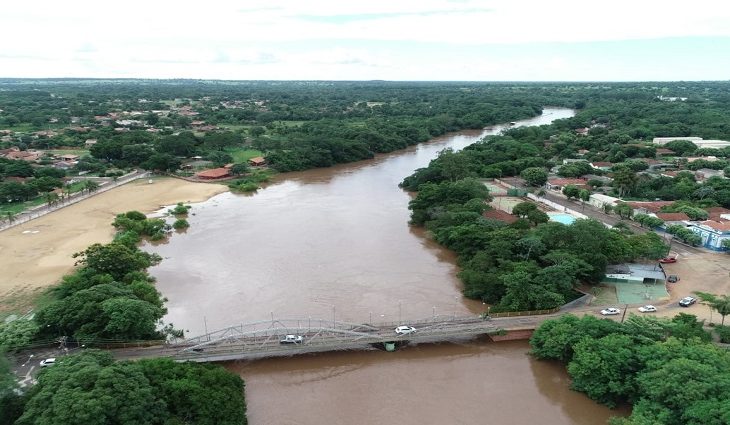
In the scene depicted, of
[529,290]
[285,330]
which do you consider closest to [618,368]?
[529,290]

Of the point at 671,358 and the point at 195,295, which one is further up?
the point at 671,358

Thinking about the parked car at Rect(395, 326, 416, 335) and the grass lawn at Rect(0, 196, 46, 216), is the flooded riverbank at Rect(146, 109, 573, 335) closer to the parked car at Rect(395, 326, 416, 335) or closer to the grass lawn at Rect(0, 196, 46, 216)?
the parked car at Rect(395, 326, 416, 335)

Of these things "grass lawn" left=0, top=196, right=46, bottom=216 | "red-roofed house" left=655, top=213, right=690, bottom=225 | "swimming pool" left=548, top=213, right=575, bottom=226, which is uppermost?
"red-roofed house" left=655, top=213, right=690, bottom=225

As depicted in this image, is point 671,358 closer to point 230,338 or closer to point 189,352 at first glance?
point 230,338

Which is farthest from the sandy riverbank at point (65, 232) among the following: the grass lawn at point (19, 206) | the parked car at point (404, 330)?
the parked car at point (404, 330)

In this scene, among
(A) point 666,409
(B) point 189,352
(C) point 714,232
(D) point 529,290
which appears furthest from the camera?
(C) point 714,232

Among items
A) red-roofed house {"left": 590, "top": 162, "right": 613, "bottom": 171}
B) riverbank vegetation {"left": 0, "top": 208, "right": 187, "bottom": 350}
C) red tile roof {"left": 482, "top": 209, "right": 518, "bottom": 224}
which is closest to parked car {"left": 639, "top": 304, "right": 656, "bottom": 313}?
red tile roof {"left": 482, "top": 209, "right": 518, "bottom": 224}
